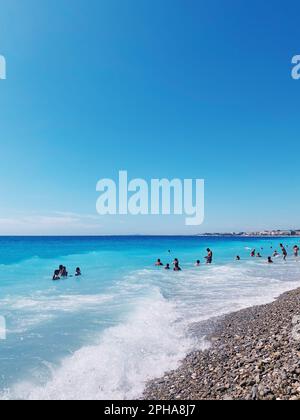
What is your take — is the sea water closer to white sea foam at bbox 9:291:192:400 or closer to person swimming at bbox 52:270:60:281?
white sea foam at bbox 9:291:192:400

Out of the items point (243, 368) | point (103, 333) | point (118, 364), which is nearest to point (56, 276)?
point (103, 333)

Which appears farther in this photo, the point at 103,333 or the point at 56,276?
the point at 56,276

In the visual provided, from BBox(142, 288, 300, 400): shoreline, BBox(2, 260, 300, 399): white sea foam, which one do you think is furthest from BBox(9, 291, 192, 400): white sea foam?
BBox(142, 288, 300, 400): shoreline

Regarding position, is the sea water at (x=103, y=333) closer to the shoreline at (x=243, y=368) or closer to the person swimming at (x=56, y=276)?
the shoreline at (x=243, y=368)

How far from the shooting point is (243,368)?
6.63m

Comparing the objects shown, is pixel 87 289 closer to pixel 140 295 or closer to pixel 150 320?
pixel 140 295

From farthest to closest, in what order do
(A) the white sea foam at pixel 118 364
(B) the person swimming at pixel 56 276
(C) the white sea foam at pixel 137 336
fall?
1. (B) the person swimming at pixel 56 276
2. (C) the white sea foam at pixel 137 336
3. (A) the white sea foam at pixel 118 364

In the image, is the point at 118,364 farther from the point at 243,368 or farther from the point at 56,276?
the point at 56,276

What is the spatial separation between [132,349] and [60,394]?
3.16 m

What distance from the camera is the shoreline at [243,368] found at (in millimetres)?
5509

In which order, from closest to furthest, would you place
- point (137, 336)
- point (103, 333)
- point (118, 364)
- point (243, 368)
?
point (243, 368), point (118, 364), point (137, 336), point (103, 333)

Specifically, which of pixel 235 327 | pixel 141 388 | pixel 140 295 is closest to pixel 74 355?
pixel 141 388

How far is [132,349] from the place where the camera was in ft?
32.6

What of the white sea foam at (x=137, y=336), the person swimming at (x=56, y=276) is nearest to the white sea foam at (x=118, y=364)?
the white sea foam at (x=137, y=336)
